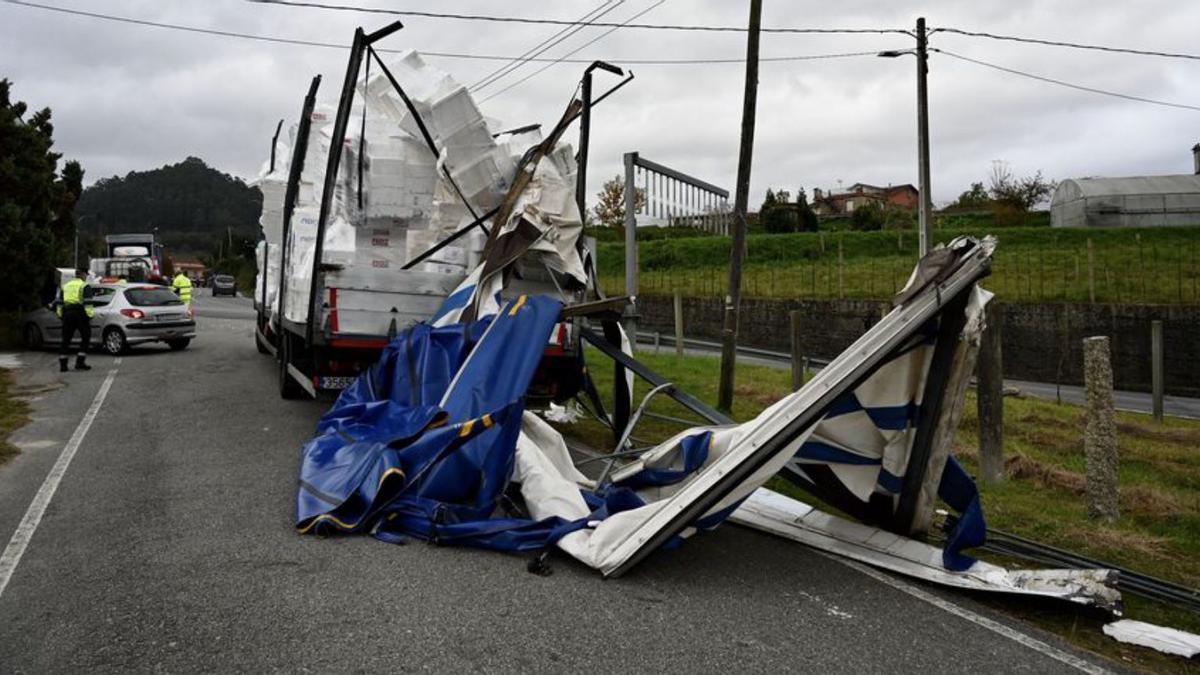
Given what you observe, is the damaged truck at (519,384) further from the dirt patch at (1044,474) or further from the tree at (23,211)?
the tree at (23,211)

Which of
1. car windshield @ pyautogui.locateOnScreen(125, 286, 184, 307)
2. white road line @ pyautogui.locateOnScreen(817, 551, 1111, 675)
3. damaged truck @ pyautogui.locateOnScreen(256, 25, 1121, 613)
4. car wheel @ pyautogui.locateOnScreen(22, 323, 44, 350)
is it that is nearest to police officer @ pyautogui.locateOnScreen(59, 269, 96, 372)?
car windshield @ pyautogui.locateOnScreen(125, 286, 184, 307)

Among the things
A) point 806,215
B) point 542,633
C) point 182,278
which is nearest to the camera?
point 542,633

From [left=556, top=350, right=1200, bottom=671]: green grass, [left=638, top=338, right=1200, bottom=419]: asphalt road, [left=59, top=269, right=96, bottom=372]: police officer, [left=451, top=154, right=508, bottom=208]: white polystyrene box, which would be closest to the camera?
[left=556, top=350, right=1200, bottom=671]: green grass

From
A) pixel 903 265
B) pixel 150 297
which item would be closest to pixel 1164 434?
pixel 150 297

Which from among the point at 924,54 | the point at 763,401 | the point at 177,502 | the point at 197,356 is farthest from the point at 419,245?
the point at 924,54

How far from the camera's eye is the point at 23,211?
19.7 m

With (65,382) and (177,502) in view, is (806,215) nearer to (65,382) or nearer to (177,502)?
(65,382)

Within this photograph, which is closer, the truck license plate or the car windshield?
the truck license plate

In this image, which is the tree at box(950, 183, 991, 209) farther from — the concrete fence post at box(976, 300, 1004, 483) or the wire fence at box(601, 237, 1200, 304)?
the concrete fence post at box(976, 300, 1004, 483)

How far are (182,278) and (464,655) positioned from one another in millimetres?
22562

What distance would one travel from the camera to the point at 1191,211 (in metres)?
35.2

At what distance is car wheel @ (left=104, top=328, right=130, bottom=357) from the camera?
59.4ft

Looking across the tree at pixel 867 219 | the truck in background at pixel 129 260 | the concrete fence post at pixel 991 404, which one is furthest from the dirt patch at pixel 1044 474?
the tree at pixel 867 219

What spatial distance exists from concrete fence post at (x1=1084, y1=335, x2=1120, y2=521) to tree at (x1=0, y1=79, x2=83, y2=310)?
66.7 ft
